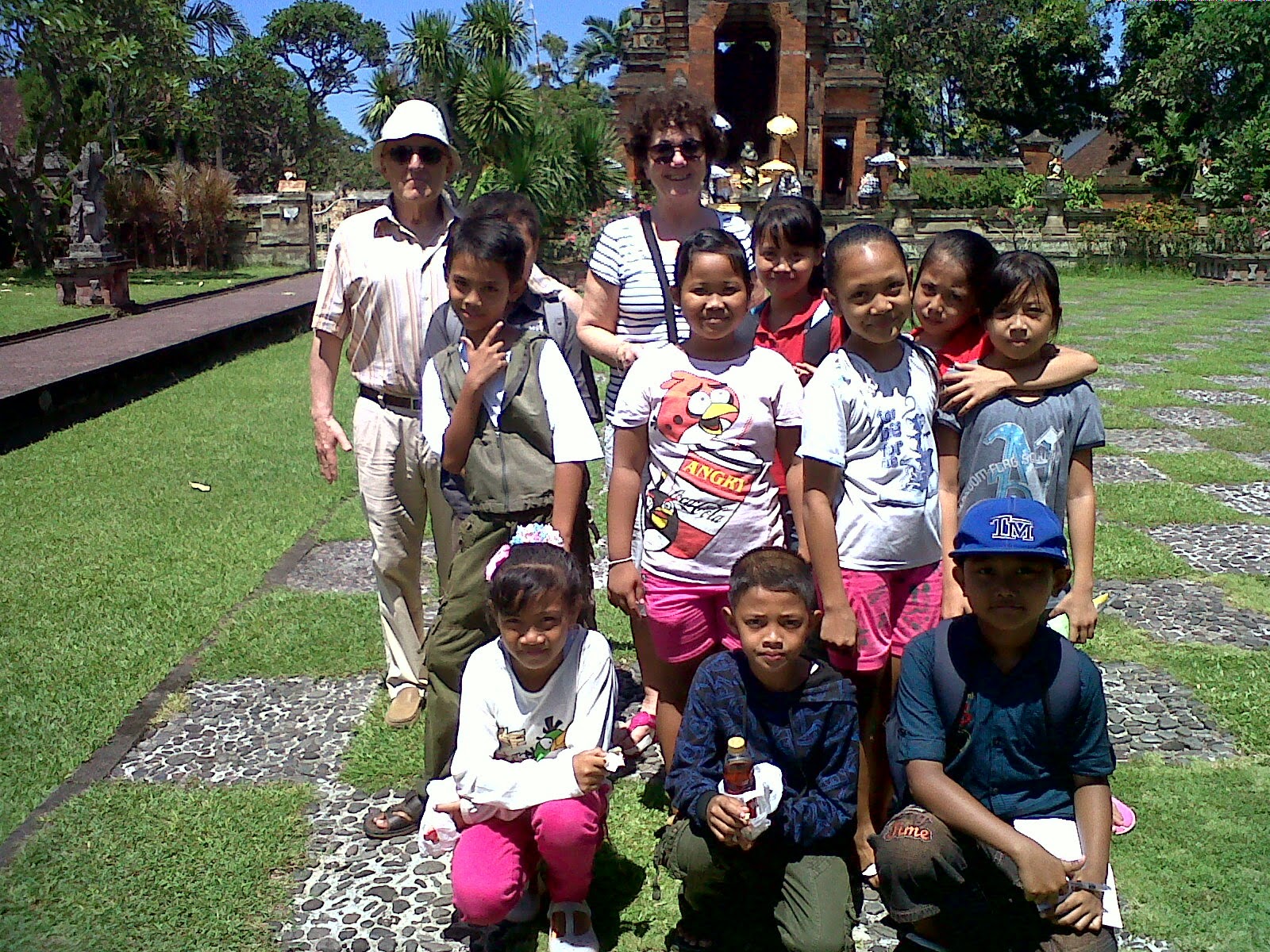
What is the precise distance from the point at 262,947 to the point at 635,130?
231cm

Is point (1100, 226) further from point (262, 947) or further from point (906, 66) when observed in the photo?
point (262, 947)

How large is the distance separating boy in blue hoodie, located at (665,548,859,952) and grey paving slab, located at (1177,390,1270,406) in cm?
775

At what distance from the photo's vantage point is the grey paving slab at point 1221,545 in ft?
16.9

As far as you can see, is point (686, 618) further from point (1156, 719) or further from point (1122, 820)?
point (1156, 719)

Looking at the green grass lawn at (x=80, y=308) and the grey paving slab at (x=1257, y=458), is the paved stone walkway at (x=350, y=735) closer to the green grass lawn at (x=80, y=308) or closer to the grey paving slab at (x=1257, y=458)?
the grey paving slab at (x=1257, y=458)

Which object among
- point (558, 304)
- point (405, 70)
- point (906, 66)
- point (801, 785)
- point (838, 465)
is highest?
point (906, 66)

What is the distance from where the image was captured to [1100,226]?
77.0 ft

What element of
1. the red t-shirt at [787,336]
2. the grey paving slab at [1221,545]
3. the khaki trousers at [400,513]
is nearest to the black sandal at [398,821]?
the khaki trousers at [400,513]

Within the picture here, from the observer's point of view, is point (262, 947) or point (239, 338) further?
point (239, 338)

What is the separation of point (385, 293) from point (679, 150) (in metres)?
0.99

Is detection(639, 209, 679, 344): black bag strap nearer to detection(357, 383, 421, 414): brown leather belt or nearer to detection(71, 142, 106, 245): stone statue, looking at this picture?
detection(357, 383, 421, 414): brown leather belt

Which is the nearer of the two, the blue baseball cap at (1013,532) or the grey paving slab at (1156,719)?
the blue baseball cap at (1013,532)

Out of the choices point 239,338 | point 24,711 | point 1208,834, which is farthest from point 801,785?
point 239,338

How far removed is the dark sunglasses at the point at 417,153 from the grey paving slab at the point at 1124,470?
4.74m
